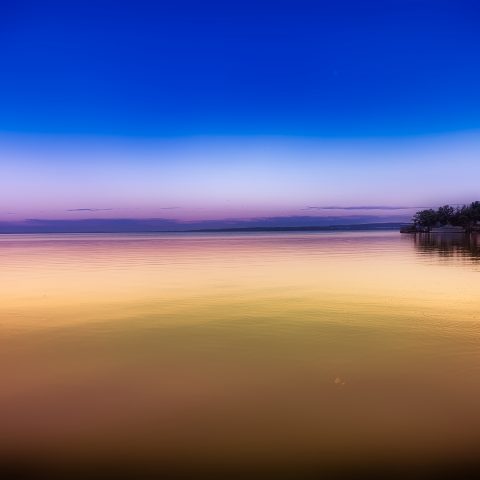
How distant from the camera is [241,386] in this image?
33.5 feet

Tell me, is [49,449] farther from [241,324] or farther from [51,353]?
[241,324]

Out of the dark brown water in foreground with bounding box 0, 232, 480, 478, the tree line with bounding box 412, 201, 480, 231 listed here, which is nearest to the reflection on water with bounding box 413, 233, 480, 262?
the dark brown water in foreground with bounding box 0, 232, 480, 478

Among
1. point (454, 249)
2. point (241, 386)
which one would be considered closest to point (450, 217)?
point (454, 249)

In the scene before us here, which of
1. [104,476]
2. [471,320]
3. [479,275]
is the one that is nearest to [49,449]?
[104,476]

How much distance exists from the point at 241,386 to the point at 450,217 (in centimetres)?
17755

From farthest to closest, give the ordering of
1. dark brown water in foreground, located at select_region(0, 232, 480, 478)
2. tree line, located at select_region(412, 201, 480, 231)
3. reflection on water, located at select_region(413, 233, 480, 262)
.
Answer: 1. tree line, located at select_region(412, 201, 480, 231)
2. reflection on water, located at select_region(413, 233, 480, 262)
3. dark brown water in foreground, located at select_region(0, 232, 480, 478)

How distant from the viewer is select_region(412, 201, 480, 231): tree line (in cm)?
16150

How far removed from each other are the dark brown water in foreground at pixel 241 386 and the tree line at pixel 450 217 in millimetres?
153674

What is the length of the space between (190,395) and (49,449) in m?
2.88

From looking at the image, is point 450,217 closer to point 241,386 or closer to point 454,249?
point 454,249

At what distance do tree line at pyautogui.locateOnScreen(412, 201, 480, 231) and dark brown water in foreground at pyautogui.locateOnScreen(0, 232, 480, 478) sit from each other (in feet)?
504

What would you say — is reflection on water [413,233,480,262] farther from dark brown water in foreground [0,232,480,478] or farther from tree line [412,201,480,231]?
tree line [412,201,480,231]

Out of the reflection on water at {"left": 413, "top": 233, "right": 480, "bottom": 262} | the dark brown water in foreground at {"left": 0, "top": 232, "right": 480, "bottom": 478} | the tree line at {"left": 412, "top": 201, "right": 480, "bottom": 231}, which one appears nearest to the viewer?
the dark brown water in foreground at {"left": 0, "top": 232, "right": 480, "bottom": 478}

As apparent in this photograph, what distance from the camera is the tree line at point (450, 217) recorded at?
161500mm
